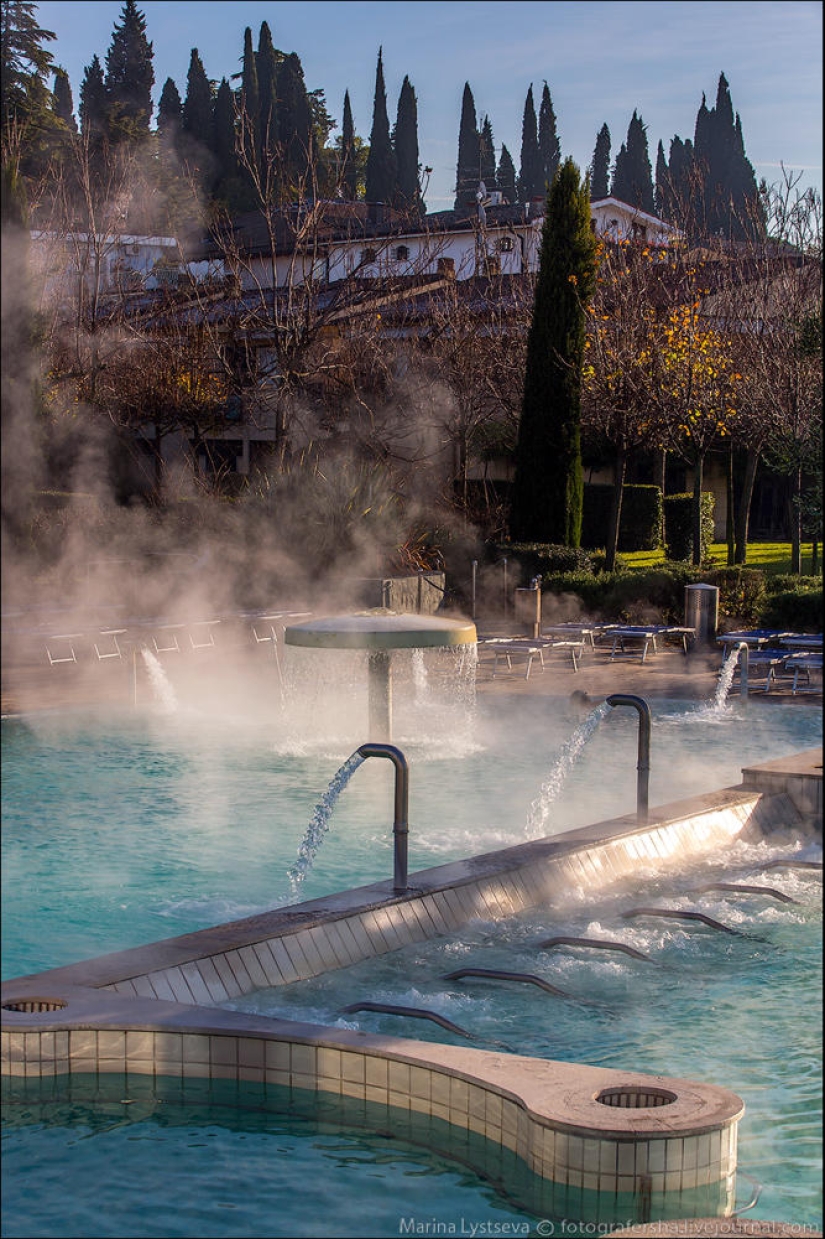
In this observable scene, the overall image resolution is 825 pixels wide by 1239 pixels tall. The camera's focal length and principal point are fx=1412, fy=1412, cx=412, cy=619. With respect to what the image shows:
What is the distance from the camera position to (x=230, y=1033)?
3.55 metres

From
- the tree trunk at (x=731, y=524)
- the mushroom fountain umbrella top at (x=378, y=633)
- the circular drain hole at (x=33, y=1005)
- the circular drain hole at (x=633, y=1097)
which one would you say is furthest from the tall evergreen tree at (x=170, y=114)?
the circular drain hole at (x=633, y=1097)

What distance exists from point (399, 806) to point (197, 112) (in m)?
40.7

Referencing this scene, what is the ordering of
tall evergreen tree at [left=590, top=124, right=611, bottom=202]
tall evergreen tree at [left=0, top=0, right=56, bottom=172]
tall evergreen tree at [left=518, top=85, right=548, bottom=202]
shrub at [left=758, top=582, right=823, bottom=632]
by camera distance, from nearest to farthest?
shrub at [left=758, top=582, right=823, bottom=632] < tall evergreen tree at [left=0, top=0, right=56, bottom=172] < tall evergreen tree at [left=518, top=85, right=548, bottom=202] < tall evergreen tree at [left=590, top=124, right=611, bottom=202]

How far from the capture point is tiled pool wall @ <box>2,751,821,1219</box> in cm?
301

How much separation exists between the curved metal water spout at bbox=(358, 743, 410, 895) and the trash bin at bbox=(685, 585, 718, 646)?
8.44m

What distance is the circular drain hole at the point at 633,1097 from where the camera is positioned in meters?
3.22

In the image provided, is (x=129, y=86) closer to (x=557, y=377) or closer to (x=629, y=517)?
(x=629, y=517)

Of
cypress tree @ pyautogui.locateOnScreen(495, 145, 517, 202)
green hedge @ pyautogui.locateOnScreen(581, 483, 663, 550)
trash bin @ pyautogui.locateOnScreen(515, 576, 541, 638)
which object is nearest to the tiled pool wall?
trash bin @ pyautogui.locateOnScreen(515, 576, 541, 638)

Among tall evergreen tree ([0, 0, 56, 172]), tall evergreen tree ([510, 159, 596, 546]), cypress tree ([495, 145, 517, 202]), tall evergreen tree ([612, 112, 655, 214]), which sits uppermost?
cypress tree ([495, 145, 517, 202])

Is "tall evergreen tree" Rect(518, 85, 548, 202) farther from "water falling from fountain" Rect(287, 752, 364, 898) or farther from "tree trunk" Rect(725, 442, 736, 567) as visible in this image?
"water falling from fountain" Rect(287, 752, 364, 898)

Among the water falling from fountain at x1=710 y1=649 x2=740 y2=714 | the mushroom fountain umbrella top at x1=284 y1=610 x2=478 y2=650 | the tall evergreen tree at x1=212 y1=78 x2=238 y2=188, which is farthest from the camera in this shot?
the tall evergreen tree at x1=212 y1=78 x2=238 y2=188

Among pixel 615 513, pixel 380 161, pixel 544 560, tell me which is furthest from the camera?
pixel 380 161

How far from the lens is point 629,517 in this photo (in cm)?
2172

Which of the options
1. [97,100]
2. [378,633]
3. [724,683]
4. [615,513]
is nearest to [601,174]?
[97,100]
